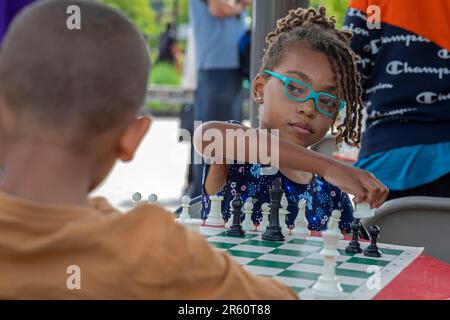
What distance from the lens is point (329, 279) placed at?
1.73m

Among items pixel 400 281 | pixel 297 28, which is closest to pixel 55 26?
pixel 400 281

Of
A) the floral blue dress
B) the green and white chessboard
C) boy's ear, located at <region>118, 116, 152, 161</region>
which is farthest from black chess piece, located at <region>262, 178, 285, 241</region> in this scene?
boy's ear, located at <region>118, 116, 152, 161</region>

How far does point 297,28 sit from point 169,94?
12.5m

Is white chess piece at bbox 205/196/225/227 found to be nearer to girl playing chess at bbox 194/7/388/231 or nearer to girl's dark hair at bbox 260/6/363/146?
girl playing chess at bbox 194/7/388/231

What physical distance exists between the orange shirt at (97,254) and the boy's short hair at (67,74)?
149 millimetres

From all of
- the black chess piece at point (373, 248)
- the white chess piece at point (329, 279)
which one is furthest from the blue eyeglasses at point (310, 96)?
the white chess piece at point (329, 279)

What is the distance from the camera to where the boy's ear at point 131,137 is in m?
1.54

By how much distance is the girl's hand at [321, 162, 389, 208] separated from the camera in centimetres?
227

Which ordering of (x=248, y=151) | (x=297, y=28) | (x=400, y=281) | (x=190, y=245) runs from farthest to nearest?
1. (x=297, y=28)
2. (x=248, y=151)
3. (x=400, y=281)
4. (x=190, y=245)

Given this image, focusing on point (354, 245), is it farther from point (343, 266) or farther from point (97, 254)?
point (97, 254)

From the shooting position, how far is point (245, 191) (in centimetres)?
294

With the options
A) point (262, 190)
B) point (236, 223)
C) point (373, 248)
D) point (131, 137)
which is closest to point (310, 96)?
point (262, 190)

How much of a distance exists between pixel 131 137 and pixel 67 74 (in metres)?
0.19
